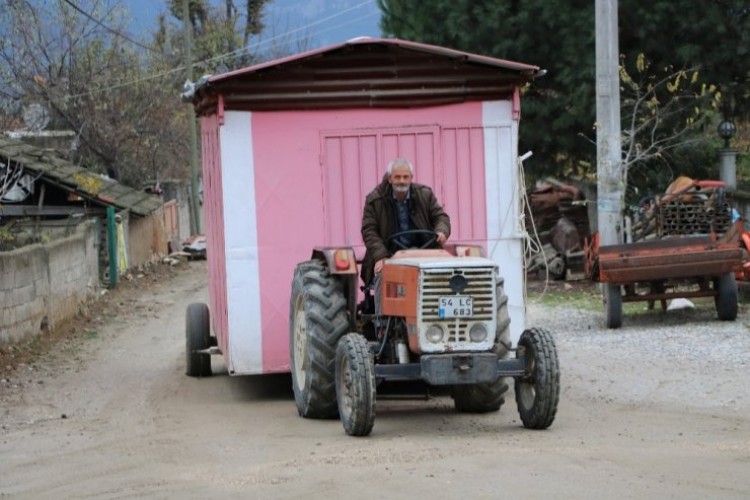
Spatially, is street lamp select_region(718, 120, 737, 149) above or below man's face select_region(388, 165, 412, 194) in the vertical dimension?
above

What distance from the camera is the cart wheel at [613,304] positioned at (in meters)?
17.0

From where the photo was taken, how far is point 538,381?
1024 centimetres

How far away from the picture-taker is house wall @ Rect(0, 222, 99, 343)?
17.9 meters

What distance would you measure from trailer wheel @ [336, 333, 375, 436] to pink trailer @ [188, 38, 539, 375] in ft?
7.50

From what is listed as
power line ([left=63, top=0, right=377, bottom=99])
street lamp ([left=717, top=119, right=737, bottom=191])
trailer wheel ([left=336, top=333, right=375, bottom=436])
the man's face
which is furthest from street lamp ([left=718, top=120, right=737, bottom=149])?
power line ([left=63, top=0, right=377, bottom=99])

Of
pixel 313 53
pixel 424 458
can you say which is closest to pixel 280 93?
pixel 313 53

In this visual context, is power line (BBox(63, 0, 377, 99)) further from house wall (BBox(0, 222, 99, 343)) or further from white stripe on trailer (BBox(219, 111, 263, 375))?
white stripe on trailer (BBox(219, 111, 263, 375))

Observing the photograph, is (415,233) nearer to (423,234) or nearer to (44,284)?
(423,234)

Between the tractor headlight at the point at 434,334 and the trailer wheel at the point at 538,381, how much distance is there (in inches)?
28.3

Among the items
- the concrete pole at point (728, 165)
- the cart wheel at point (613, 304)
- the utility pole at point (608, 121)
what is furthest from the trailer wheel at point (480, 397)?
the concrete pole at point (728, 165)

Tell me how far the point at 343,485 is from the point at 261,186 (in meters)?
5.19

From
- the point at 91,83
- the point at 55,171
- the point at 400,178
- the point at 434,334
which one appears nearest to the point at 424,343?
the point at 434,334

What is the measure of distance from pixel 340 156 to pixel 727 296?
619 cm

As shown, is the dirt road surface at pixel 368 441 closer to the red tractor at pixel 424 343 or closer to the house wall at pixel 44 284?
the red tractor at pixel 424 343
